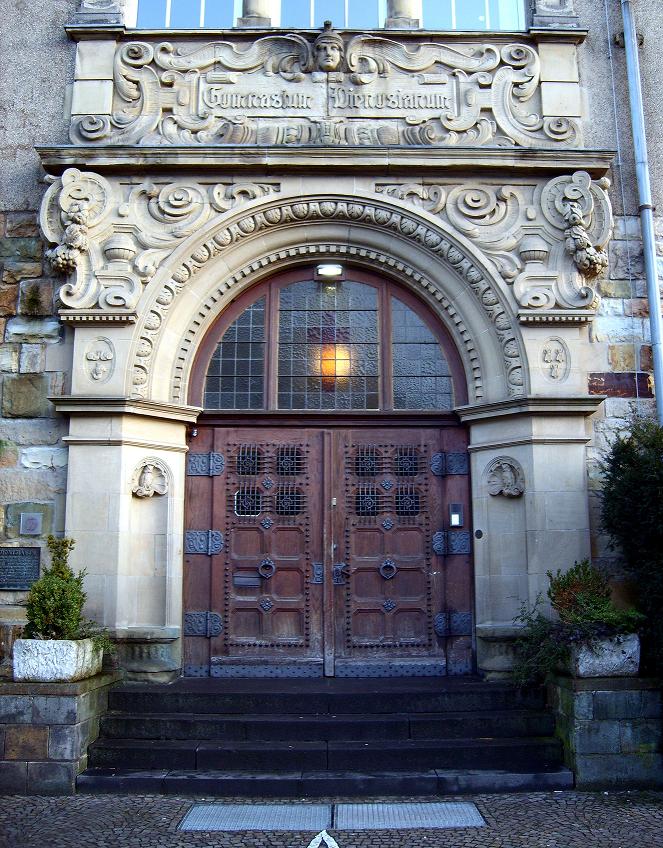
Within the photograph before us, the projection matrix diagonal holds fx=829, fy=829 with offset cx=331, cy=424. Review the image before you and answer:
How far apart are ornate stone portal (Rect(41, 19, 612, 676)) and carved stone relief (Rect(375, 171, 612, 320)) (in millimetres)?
20

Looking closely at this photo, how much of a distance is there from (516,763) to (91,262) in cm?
555

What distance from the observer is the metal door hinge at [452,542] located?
7.66 m

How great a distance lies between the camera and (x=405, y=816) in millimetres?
5414

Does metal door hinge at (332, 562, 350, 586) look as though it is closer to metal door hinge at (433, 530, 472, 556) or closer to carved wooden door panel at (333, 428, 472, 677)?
carved wooden door panel at (333, 428, 472, 677)

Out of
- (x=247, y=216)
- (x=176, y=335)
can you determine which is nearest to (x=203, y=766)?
(x=176, y=335)

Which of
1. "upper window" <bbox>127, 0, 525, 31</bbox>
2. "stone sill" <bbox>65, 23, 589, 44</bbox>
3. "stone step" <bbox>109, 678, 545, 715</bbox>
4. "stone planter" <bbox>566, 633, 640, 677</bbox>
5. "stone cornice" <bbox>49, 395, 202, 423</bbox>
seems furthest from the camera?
"upper window" <bbox>127, 0, 525, 31</bbox>

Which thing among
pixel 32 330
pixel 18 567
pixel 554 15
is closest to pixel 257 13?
pixel 554 15

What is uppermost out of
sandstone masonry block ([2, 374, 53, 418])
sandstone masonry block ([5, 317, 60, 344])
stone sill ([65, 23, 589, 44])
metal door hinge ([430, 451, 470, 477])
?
stone sill ([65, 23, 589, 44])

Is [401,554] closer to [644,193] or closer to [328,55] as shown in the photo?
[644,193]

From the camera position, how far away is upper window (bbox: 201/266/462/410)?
7961 millimetres

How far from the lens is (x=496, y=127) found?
7.95m

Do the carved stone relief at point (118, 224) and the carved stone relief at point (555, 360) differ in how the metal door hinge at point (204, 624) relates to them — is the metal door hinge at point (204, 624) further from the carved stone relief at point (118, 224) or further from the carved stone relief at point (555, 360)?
the carved stone relief at point (555, 360)

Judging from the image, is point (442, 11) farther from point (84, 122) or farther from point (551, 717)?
point (551, 717)

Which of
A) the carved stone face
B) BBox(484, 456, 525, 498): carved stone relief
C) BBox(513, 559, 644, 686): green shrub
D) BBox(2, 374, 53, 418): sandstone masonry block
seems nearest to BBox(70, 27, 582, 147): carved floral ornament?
the carved stone face
